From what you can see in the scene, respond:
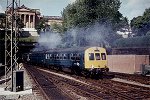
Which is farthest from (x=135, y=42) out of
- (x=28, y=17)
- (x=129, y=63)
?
(x=28, y=17)

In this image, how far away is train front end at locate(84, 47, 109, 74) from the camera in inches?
1003

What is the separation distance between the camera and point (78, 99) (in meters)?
15.4

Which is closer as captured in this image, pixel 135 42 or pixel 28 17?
pixel 135 42

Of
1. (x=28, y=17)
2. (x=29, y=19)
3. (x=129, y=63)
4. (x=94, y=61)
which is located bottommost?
(x=129, y=63)

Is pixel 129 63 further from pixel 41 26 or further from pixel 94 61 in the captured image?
pixel 41 26

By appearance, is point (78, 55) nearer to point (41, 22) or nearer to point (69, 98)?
point (69, 98)

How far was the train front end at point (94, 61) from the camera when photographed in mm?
25484

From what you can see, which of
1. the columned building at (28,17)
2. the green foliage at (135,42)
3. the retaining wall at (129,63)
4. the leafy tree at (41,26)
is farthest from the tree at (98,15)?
the columned building at (28,17)

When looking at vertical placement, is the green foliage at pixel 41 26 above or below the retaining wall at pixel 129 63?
above

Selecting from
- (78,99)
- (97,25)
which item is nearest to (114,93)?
(78,99)

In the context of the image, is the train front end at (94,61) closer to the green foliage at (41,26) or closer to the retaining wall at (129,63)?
the retaining wall at (129,63)

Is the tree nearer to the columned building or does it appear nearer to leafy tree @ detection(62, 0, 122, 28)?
leafy tree @ detection(62, 0, 122, 28)

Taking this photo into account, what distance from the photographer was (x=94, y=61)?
1016 inches

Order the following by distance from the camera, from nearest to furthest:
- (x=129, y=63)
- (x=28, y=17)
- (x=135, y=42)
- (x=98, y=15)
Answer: (x=129, y=63)
(x=135, y=42)
(x=98, y=15)
(x=28, y=17)
